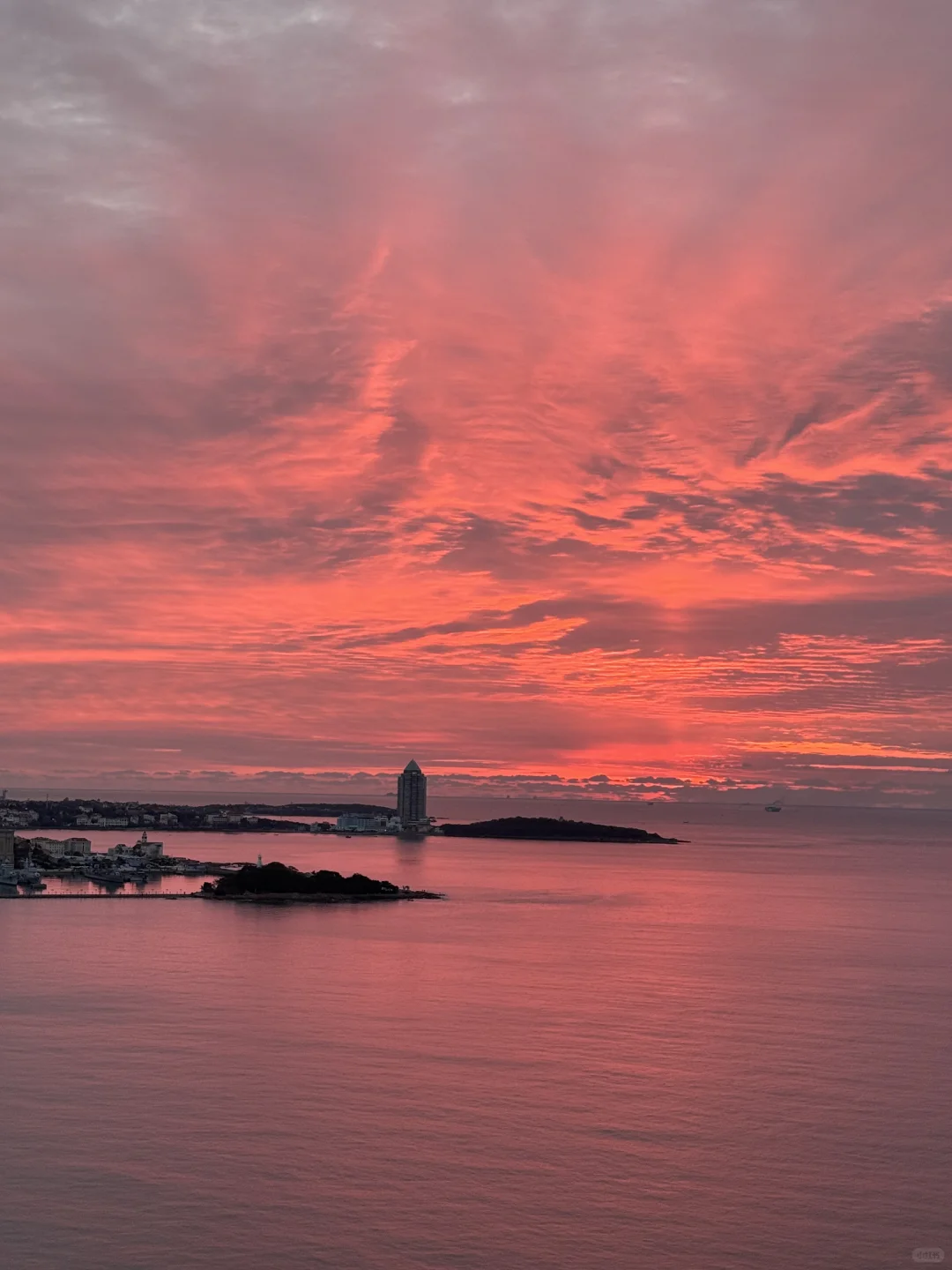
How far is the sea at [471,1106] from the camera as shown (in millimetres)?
30156

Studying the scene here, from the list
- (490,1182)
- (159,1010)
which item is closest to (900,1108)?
(490,1182)

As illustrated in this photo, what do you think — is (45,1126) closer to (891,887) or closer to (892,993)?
(892,993)

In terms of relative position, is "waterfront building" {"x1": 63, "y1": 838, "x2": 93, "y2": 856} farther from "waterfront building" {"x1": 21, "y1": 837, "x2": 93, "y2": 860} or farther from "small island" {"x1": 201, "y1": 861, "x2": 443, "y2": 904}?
"small island" {"x1": 201, "y1": 861, "x2": 443, "y2": 904}

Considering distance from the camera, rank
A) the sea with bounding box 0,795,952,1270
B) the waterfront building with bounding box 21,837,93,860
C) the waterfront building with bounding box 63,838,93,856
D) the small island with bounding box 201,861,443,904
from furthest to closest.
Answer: the waterfront building with bounding box 63,838,93,856, the waterfront building with bounding box 21,837,93,860, the small island with bounding box 201,861,443,904, the sea with bounding box 0,795,952,1270

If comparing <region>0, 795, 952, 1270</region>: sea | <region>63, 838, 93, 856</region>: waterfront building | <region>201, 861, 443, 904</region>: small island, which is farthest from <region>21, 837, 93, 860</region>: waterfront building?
<region>0, 795, 952, 1270</region>: sea

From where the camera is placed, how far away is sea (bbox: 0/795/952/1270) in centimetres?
3016

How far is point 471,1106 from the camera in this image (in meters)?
40.3

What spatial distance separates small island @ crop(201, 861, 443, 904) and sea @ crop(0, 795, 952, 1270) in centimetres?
3366

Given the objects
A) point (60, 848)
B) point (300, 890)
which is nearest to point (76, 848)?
point (60, 848)

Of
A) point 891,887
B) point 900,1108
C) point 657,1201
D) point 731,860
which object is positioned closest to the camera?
point 657,1201

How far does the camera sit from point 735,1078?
147ft

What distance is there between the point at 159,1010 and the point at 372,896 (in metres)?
61.8

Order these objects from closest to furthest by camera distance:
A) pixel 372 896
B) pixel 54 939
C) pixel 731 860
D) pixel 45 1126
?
pixel 45 1126 → pixel 54 939 → pixel 372 896 → pixel 731 860

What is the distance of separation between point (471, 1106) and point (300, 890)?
81.0 meters
